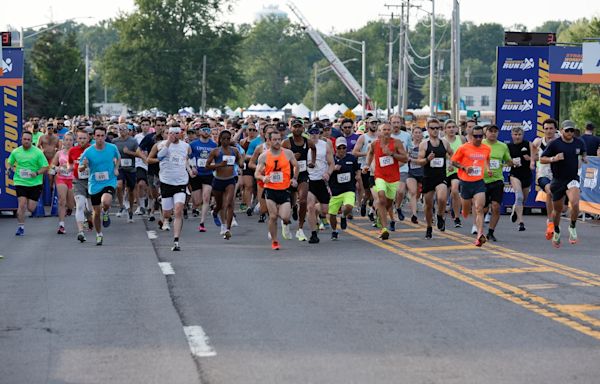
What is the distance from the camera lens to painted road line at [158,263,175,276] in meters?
15.3

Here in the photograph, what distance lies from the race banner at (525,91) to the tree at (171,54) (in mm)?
80886

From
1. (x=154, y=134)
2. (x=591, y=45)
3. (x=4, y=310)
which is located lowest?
(x=4, y=310)

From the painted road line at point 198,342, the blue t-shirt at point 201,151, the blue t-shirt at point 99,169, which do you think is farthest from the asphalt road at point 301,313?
the blue t-shirt at point 201,151

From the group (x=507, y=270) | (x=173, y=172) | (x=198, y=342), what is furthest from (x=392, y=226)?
(x=198, y=342)

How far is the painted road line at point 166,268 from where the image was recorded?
15273 mm

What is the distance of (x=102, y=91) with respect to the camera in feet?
632

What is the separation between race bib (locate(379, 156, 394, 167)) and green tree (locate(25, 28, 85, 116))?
6518cm

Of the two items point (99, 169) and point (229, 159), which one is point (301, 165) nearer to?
point (229, 159)

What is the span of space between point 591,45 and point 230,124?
838 centimetres

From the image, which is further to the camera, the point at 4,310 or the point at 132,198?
the point at 132,198

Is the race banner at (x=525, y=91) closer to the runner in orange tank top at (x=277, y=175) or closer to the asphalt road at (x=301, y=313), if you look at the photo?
the asphalt road at (x=301, y=313)

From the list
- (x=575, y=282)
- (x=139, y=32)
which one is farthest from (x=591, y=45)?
(x=139, y=32)

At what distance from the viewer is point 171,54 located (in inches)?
4240

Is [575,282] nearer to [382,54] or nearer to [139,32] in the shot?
[139,32]
